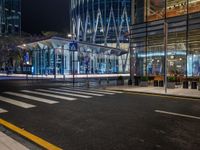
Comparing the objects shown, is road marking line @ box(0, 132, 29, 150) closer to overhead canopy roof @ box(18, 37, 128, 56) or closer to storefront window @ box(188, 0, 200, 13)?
storefront window @ box(188, 0, 200, 13)

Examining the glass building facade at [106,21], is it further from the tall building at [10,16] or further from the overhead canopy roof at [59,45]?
the tall building at [10,16]

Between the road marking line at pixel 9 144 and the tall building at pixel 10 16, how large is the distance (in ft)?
315

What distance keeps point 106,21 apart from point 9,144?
8224 cm

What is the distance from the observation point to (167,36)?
2497cm

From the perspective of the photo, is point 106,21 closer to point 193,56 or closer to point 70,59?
point 70,59

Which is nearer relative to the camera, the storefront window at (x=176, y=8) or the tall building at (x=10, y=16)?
the storefront window at (x=176, y=8)

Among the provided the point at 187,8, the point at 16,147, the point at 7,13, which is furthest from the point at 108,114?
the point at 7,13

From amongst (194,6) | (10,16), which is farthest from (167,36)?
(10,16)

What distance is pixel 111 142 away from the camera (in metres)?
5.28

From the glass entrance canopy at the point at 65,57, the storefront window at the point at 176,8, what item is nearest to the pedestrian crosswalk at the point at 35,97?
the storefront window at the point at 176,8

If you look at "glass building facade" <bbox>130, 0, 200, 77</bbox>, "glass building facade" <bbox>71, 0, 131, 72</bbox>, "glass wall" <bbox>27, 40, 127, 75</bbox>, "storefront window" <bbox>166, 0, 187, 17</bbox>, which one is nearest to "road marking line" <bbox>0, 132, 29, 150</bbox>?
"glass building facade" <bbox>130, 0, 200, 77</bbox>

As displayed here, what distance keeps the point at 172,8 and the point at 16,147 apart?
23.0 m

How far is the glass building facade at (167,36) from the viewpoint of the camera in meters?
22.5

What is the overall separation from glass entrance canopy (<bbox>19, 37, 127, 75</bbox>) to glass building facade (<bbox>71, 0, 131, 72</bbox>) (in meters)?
13.2
